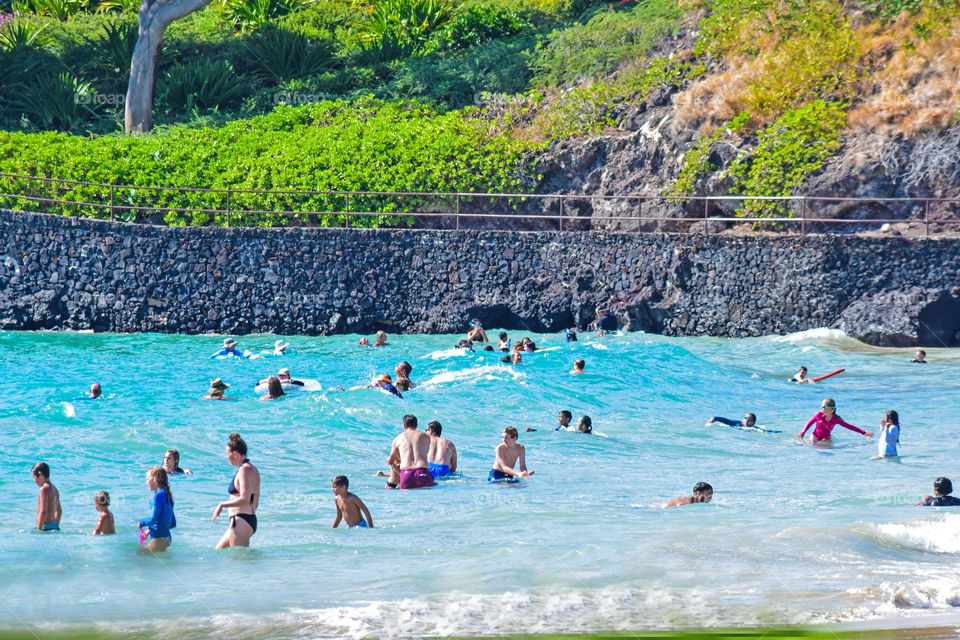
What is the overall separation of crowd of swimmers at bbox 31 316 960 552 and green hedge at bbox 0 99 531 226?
27.7 feet

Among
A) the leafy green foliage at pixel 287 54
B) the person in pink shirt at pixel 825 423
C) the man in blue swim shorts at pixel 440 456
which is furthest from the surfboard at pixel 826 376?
the leafy green foliage at pixel 287 54

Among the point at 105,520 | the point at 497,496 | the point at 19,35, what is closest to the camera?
→ the point at 105,520

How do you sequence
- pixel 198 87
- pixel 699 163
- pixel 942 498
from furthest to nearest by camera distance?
pixel 198 87
pixel 699 163
pixel 942 498

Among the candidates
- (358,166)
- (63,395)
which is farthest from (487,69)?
(63,395)

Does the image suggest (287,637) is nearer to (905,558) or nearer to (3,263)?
(905,558)

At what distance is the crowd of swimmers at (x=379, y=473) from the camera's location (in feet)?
36.2

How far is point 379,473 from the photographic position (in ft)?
49.5

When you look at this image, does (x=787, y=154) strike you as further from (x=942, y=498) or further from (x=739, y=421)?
(x=942, y=498)

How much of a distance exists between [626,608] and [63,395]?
13358 mm

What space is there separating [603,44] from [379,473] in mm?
20567

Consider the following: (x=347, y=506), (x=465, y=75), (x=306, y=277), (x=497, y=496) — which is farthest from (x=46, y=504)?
(x=465, y=75)

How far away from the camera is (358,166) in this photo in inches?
1152

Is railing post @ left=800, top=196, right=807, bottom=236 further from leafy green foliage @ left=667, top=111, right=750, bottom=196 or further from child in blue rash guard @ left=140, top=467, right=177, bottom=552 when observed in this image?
child in blue rash guard @ left=140, top=467, right=177, bottom=552

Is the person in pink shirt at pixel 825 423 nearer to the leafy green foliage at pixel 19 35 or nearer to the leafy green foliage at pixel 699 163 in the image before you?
the leafy green foliage at pixel 699 163
